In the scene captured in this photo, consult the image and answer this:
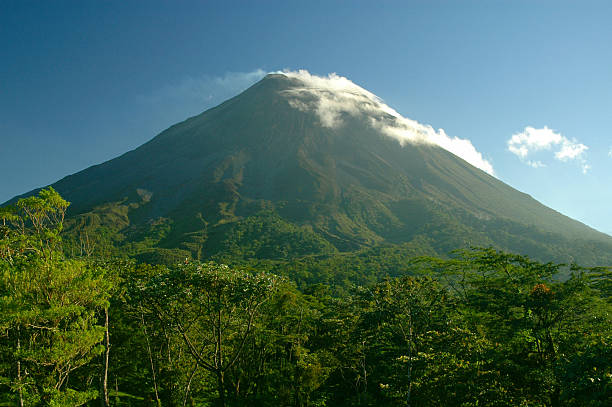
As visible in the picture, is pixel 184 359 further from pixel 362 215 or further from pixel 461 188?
pixel 461 188

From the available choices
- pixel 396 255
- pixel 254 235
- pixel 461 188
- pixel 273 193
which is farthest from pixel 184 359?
pixel 461 188

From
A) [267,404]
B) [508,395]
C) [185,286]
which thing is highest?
[185,286]

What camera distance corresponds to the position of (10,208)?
627 inches

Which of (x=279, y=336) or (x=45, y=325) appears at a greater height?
(x=45, y=325)

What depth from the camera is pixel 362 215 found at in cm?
17250

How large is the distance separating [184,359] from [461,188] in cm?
20286

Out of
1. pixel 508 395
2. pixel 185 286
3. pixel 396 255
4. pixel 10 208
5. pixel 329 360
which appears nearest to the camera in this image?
pixel 508 395

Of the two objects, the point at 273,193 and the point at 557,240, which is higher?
the point at 273,193

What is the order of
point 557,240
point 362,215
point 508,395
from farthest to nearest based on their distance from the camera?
point 362,215
point 557,240
point 508,395

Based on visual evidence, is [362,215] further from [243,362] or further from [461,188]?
[243,362]

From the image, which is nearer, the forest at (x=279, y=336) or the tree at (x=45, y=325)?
the forest at (x=279, y=336)

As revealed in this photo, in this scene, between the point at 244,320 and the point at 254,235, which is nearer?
the point at 244,320

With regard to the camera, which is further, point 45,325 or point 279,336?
point 279,336

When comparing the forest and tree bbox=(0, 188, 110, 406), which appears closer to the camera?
the forest
